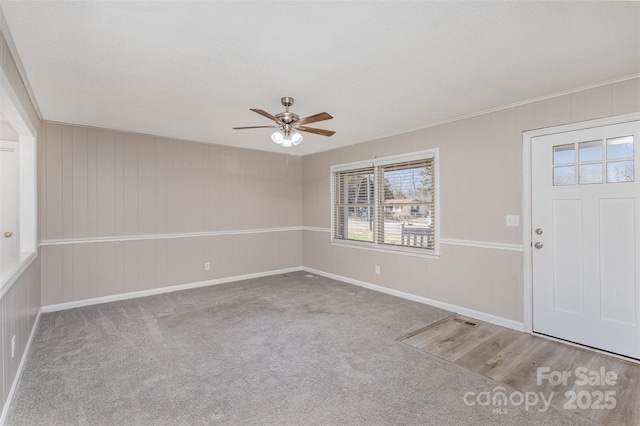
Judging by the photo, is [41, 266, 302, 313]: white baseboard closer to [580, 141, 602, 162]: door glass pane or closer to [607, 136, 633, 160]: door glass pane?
[580, 141, 602, 162]: door glass pane

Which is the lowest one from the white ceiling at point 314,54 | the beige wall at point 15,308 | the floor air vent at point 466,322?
the floor air vent at point 466,322

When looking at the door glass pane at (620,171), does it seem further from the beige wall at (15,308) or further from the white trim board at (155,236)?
the white trim board at (155,236)

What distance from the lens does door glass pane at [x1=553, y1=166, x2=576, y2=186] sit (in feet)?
10.00

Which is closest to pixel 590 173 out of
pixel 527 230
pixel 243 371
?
pixel 527 230

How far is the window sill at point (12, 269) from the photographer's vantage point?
6.68ft

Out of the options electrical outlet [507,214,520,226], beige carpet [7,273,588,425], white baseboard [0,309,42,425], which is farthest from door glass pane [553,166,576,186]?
white baseboard [0,309,42,425]

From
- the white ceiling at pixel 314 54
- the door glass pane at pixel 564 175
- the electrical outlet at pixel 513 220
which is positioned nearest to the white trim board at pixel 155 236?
the white ceiling at pixel 314 54

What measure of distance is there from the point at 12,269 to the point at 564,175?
4889 mm

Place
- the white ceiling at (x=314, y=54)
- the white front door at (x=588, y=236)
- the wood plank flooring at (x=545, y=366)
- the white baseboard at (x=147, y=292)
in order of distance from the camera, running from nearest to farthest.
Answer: the white ceiling at (x=314, y=54), the wood plank flooring at (x=545, y=366), the white front door at (x=588, y=236), the white baseboard at (x=147, y=292)

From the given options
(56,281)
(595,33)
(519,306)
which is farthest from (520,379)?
(56,281)

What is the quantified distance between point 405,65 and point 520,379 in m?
2.62

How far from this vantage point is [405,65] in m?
2.47

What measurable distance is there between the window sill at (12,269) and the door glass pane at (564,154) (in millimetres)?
4650

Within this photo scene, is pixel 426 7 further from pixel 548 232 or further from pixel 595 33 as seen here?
pixel 548 232
